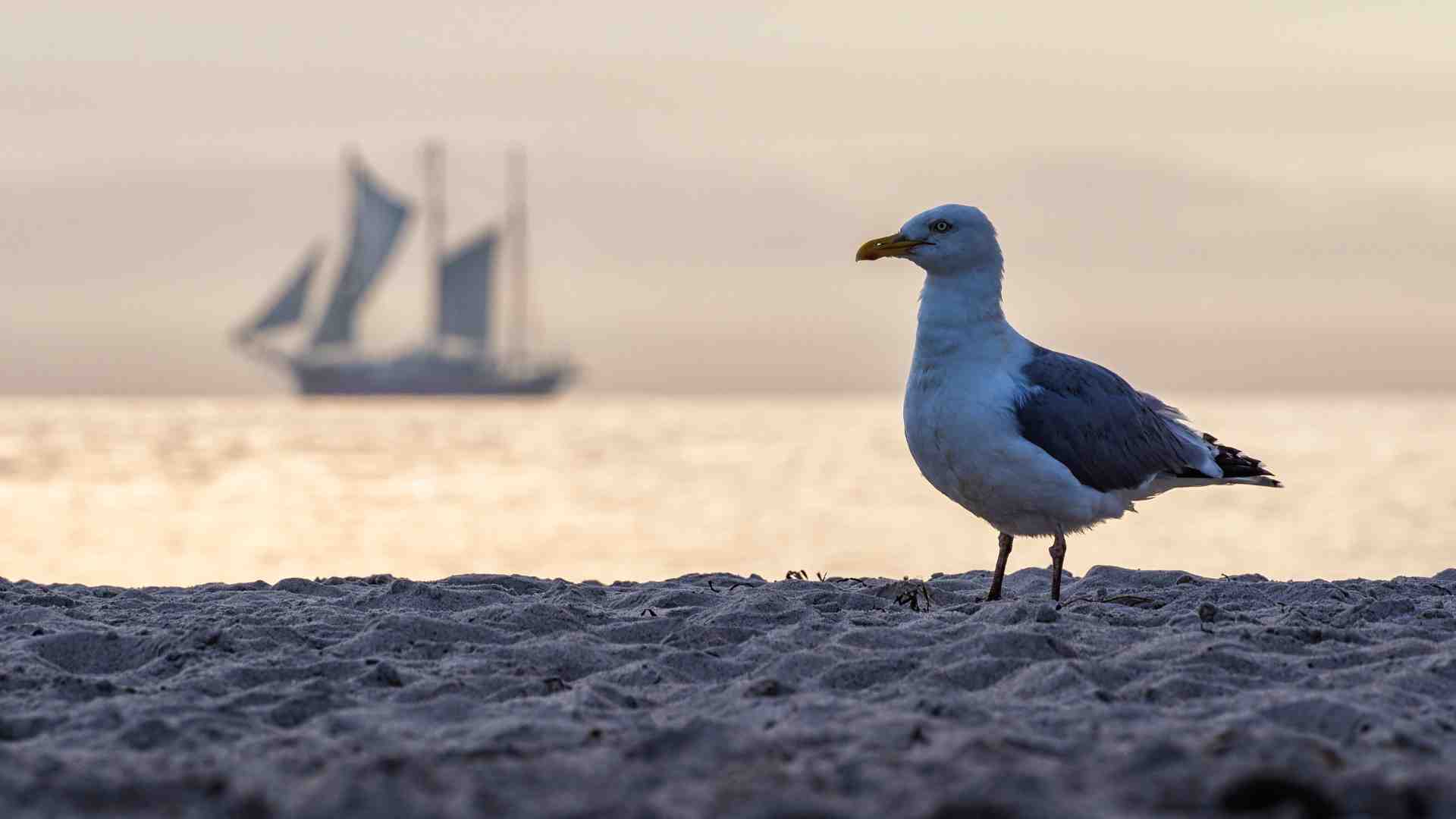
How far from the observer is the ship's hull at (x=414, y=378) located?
361ft

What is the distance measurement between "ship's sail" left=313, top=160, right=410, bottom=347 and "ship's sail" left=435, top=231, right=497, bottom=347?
4.03m

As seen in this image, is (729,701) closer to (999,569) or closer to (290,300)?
(999,569)

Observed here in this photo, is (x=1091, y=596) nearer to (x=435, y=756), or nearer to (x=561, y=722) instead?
(x=561, y=722)

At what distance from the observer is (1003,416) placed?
5957mm

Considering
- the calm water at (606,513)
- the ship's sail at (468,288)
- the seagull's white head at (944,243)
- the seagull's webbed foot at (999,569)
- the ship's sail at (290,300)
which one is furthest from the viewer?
the ship's sail at (468,288)

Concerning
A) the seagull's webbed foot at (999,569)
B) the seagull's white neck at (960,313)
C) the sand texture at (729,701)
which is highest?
the seagull's white neck at (960,313)

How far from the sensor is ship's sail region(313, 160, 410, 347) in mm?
96500

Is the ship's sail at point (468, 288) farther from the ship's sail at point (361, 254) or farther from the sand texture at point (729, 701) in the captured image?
the sand texture at point (729, 701)

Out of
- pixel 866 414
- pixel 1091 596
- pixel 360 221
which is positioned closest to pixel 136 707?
pixel 1091 596

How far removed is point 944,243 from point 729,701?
2.50 m

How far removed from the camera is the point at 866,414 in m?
122

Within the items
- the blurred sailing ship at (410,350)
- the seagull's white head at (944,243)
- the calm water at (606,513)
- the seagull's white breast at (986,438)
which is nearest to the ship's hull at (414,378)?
the blurred sailing ship at (410,350)

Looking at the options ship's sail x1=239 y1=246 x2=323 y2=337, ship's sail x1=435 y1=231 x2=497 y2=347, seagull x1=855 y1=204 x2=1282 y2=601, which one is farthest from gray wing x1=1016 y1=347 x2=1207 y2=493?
ship's sail x1=435 y1=231 x2=497 y2=347

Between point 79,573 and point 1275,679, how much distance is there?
1768 cm
